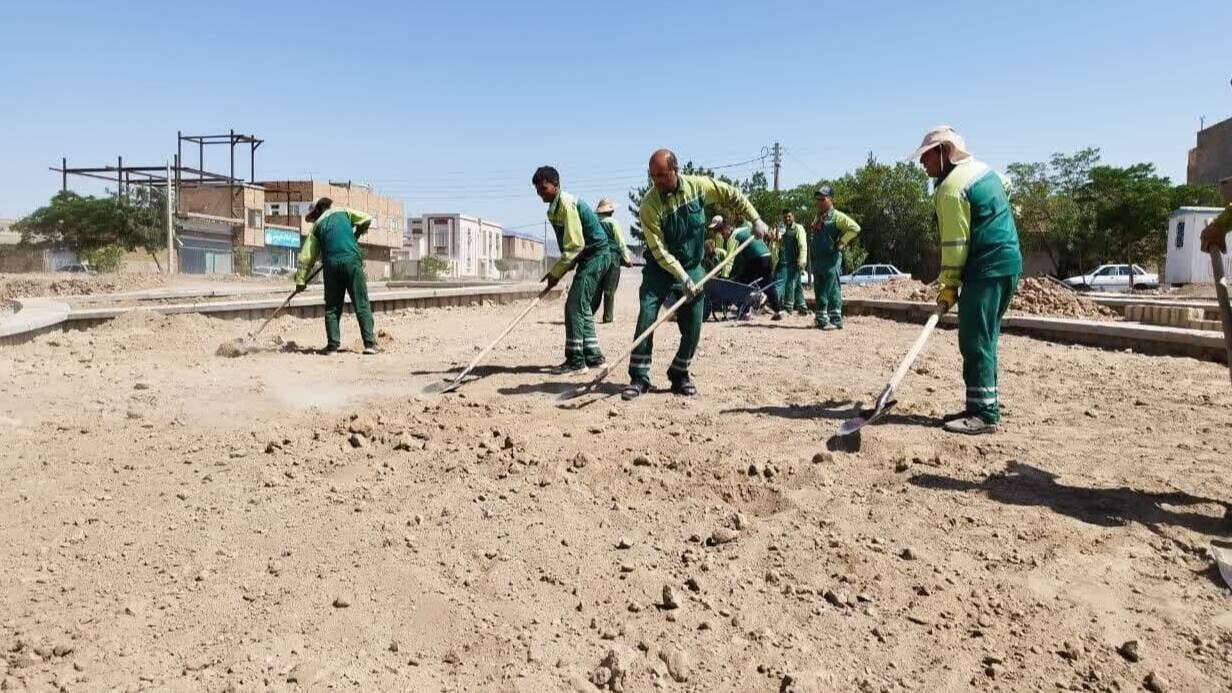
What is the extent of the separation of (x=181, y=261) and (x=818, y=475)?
4468cm

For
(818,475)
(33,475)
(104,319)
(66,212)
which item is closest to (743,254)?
(104,319)

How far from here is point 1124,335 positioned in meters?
7.74

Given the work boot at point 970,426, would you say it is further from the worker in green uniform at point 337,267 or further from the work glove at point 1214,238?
the worker in green uniform at point 337,267

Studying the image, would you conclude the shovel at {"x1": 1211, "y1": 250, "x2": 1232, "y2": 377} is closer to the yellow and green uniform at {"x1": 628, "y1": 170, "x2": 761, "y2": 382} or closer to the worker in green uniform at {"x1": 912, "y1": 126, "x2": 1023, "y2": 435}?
the worker in green uniform at {"x1": 912, "y1": 126, "x2": 1023, "y2": 435}

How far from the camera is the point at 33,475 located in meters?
3.61

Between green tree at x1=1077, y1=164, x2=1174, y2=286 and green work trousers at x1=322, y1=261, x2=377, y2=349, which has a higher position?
green tree at x1=1077, y1=164, x2=1174, y2=286

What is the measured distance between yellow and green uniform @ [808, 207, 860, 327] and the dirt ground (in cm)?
445

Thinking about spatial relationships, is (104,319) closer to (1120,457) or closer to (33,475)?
(33,475)

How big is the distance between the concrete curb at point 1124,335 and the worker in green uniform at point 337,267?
6.26m

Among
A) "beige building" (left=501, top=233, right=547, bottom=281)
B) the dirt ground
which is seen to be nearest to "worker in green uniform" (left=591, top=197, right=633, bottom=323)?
the dirt ground

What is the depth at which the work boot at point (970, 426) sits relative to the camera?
419cm

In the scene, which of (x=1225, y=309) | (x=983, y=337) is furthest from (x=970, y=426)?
(x=1225, y=309)

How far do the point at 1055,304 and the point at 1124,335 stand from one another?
4061 millimetres

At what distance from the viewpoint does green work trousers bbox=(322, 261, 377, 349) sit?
7.67m
